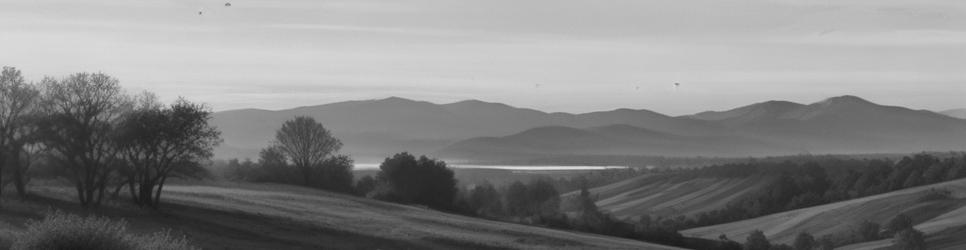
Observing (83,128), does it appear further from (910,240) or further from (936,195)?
(936,195)

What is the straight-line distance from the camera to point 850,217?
136m

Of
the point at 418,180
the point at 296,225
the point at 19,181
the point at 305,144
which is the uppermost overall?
the point at 305,144

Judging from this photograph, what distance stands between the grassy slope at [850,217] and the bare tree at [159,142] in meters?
68.3

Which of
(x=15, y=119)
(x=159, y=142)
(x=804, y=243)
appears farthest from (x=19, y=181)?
(x=804, y=243)

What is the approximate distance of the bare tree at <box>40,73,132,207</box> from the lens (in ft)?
208

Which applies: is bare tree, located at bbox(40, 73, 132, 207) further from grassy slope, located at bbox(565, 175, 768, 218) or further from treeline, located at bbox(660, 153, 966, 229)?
grassy slope, located at bbox(565, 175, 768, 218)

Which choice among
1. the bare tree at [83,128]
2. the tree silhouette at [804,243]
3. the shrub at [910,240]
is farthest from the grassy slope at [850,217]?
the bare tree at [83,128]

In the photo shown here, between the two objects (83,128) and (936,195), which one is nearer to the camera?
(83,128)

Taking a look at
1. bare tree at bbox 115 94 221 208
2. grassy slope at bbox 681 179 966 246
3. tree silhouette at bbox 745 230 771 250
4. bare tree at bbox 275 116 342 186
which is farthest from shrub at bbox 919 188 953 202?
bare tree at bbox 115 94 221 208

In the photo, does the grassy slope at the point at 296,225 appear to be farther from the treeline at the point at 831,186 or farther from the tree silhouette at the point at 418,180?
the treeline at the point at 831,186

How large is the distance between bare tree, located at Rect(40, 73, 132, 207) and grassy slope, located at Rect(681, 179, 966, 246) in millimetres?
73446

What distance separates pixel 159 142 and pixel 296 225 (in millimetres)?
8704

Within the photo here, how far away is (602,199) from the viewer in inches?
7854

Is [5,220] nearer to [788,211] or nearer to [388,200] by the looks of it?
[388,200]
